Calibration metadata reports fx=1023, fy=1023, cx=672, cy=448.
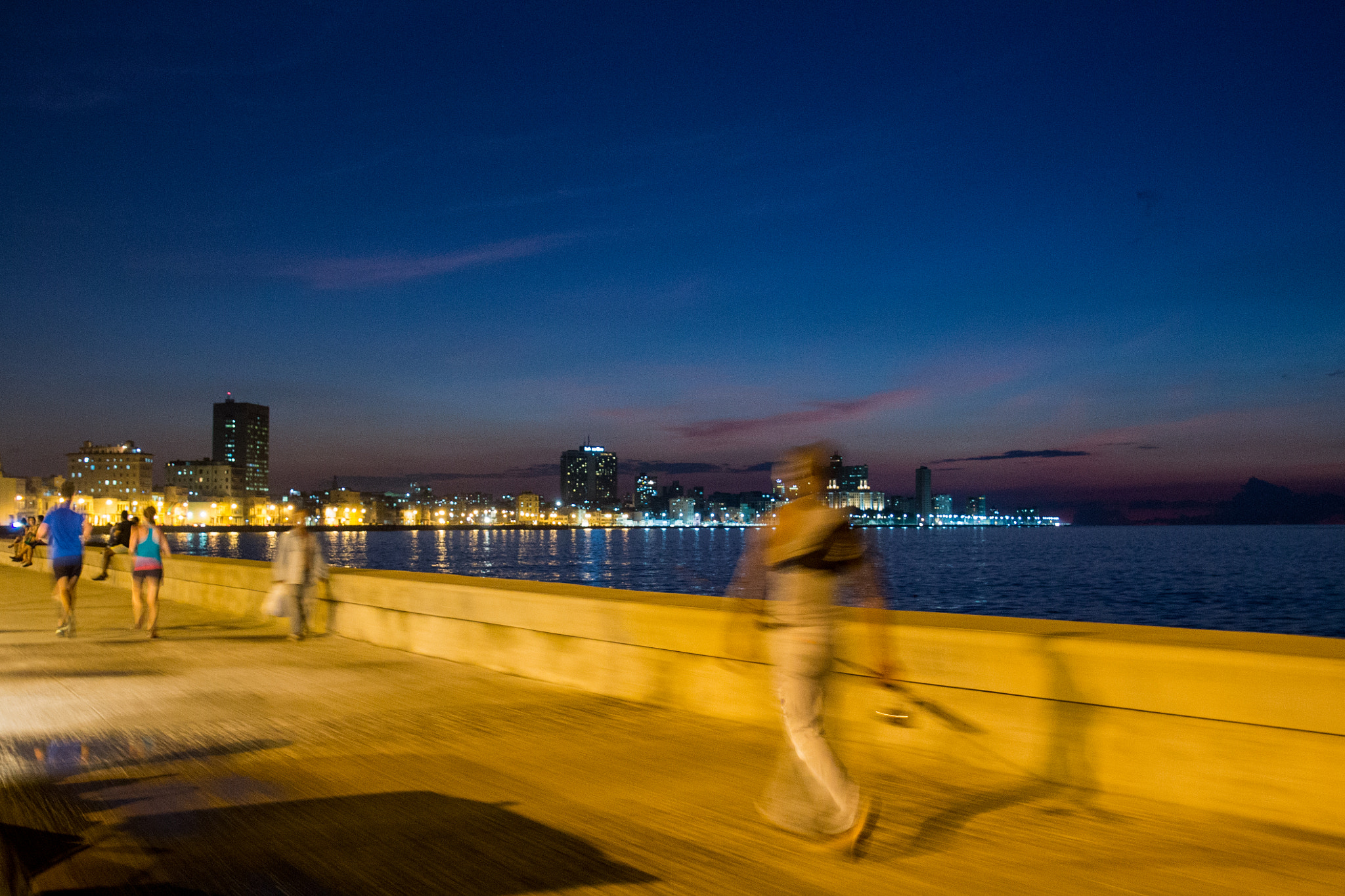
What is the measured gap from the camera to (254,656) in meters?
11.8

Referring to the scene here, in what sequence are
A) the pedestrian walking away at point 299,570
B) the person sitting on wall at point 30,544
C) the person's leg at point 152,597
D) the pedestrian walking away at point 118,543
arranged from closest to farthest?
the pedestrian walking away at point 299,570 → the person's leg at point 152,597 → the pedestrian walking away at point 118,543 → the person sitting on wall at point 30,544

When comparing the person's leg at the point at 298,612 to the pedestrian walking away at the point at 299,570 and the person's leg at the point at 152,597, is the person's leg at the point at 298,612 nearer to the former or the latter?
the pedestrian walking away at the point at 299,570

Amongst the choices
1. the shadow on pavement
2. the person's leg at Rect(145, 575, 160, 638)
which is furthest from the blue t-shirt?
the shadow on pavement

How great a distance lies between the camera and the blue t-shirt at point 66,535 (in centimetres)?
1325

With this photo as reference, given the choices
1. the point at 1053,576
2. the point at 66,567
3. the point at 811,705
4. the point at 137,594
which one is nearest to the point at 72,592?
the point at 66,567

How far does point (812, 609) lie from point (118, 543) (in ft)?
67.4

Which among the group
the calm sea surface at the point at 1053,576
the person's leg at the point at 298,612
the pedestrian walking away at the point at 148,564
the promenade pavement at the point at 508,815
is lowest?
the calm sea surface at the point at 1053,576

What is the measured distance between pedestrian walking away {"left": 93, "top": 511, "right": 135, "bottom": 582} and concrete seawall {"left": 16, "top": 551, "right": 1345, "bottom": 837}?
13.6 meters

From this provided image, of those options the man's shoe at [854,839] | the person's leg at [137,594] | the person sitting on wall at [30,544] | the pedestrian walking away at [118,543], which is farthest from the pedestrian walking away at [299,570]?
the person sitting on wall at [30,544]

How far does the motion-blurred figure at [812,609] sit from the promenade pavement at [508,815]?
14.1 inches

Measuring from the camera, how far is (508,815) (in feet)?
18.1

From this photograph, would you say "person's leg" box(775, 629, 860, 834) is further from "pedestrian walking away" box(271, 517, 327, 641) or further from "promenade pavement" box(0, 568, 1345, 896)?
"pedestrian walking away" box(271, 517, 327, 641)

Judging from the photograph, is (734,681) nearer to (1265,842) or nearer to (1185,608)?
(1265,842)

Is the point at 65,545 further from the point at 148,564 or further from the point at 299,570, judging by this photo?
the point at 299,570
